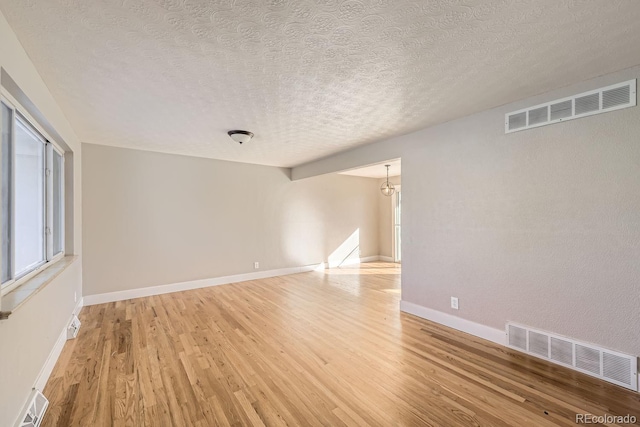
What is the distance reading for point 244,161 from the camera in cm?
539

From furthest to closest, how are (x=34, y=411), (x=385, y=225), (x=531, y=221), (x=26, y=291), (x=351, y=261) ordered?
(x=385, y=225) < (x=351, y=261) < (x=531, y=221) < (x=26, y=291) < (x=34, y=411)

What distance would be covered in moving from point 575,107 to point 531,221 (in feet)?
3.32

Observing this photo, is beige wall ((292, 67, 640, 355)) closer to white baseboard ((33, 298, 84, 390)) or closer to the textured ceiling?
the textured ceiling

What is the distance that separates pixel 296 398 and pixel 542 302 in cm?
232

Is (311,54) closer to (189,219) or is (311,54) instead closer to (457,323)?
(457,323)

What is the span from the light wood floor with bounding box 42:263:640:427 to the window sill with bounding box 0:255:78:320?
0.82m

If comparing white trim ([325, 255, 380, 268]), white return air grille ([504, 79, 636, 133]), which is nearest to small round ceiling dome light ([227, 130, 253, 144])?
white return air grille ([504, 79, 636, 133])

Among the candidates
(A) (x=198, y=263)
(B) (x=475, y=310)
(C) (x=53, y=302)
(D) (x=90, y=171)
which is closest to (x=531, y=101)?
(B) (x=475, y=310)

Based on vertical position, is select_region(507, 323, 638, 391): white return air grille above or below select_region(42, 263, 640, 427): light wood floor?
above

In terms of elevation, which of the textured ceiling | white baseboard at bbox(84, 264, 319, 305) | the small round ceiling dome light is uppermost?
the textured ceiling

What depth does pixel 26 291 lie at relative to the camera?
6.03 ft

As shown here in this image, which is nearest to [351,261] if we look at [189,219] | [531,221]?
[189,219]

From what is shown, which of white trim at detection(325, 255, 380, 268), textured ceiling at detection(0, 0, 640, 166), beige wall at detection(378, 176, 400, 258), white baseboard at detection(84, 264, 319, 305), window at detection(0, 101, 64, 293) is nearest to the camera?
textured ceiling at detection(0, 0, 640, 166)

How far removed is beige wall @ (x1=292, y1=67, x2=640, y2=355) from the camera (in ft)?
6.81
